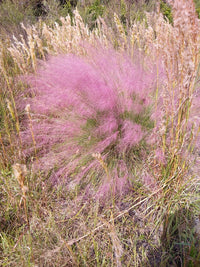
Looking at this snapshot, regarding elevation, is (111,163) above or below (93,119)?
below

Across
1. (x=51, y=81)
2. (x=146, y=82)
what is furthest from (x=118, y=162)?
(x=51, y=81)

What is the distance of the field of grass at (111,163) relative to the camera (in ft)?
3.78

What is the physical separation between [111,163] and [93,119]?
44cm

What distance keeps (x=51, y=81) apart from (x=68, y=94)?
33 centimetres

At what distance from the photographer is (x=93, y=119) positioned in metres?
1.92

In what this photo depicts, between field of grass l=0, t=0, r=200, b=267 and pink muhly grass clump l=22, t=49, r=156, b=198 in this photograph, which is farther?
pink muhly grass clump l=22, t=49, r=156, b=198

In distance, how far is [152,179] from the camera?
156cm

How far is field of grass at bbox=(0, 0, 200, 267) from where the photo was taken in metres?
1.15

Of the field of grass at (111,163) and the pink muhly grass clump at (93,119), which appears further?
the pink muhly grass clump at (93,119)

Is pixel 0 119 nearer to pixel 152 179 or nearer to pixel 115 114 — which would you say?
pixel 115 114

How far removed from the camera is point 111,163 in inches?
67.3

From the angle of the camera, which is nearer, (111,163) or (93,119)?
(111,163)

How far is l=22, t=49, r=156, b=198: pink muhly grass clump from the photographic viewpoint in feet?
5.61

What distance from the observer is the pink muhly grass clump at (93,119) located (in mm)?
1711
